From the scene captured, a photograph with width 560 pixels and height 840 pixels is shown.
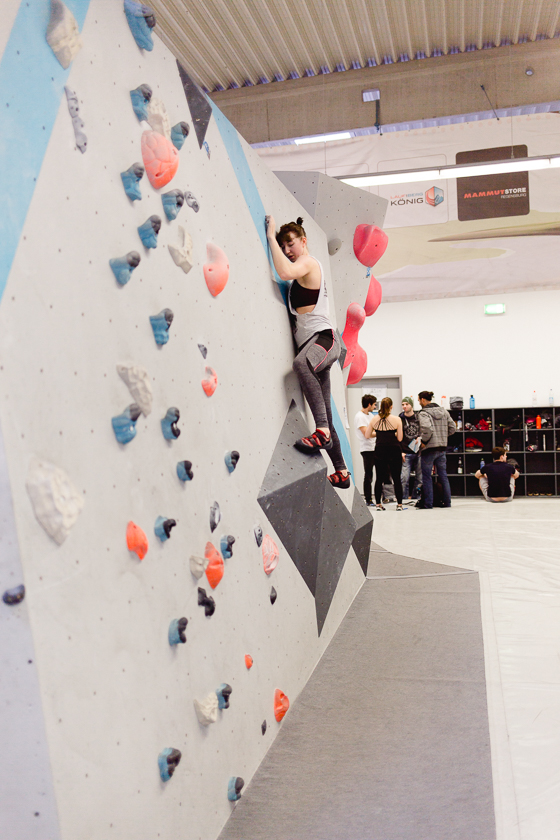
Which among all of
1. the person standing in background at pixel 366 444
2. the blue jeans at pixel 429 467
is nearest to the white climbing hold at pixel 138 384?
the blue jeans at pixel 429 467

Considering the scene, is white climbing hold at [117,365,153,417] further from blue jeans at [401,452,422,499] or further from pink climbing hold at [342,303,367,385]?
blue jeans at [401,452,422,499]

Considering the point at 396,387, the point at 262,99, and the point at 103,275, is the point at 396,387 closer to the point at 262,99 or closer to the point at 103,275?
the point at 262,99

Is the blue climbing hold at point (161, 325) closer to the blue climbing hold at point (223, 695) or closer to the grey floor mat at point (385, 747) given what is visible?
the blue climbing hold at point (223, 695)

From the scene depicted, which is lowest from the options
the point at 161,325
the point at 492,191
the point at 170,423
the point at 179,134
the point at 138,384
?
the point at 170,423

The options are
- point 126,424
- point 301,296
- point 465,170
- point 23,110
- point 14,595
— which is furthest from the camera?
point 465,170

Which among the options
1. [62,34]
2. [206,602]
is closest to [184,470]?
[206,602]

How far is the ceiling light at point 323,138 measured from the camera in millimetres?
8570

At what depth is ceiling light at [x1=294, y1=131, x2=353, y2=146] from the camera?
8.57 meters

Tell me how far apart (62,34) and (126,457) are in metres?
0.92

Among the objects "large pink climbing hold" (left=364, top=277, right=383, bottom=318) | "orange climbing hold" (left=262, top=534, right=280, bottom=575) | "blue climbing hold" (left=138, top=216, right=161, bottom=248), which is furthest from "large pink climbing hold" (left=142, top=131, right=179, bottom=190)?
"large pink climbing hold" (left=364, top=277, right=383, bottom=318)

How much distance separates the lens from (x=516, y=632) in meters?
3.32

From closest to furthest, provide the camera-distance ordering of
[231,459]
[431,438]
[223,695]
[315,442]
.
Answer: [223,695], [231,459], [315,442], [431,438]

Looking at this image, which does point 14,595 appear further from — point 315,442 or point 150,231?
point 315,442

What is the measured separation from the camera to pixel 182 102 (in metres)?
2.07
